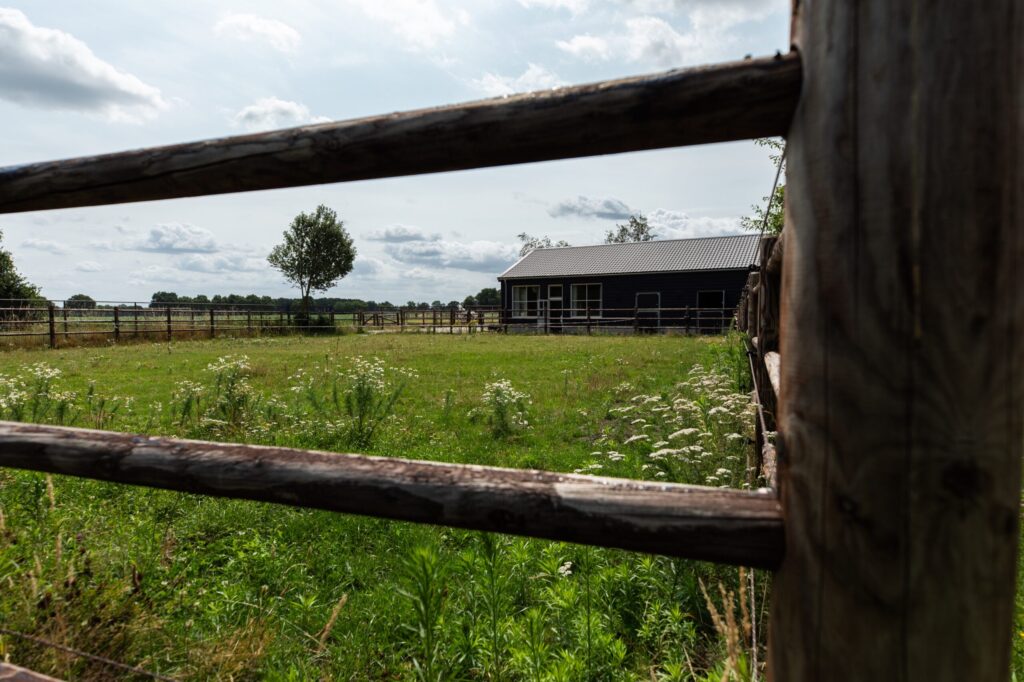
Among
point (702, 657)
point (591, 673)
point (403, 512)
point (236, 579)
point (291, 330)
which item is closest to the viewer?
point (403, 512)

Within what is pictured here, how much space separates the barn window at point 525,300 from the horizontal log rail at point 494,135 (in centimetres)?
2874

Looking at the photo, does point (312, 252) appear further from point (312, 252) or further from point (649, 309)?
point (649, 309)

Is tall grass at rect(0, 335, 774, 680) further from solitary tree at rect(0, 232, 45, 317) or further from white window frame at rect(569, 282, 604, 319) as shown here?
solitary tree at rect(0, 232, 45, 317)

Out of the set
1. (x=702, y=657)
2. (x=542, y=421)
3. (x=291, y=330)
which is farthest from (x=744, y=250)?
(x=702, y=657)

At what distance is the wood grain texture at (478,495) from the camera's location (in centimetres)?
83

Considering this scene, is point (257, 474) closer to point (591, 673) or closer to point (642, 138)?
point (642, 138)

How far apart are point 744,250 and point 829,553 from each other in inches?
1111

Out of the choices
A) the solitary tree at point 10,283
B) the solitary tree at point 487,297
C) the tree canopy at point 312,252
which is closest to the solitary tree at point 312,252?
the tree canopy at point 312,252

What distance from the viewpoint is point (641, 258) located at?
95.3 feet

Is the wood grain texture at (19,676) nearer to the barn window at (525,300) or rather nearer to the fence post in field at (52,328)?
the fence post in field at (52,328)

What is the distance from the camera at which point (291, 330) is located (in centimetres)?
2667

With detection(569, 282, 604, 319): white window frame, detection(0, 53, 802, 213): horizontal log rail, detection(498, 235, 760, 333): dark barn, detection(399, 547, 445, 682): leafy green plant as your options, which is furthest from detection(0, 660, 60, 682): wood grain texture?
detection(569, 282, 604, 319): white window frame

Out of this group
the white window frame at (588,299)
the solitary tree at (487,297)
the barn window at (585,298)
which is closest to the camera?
the white window frame at (588,299)

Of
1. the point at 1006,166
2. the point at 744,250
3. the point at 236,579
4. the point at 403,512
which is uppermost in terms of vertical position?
the point at 744,250
